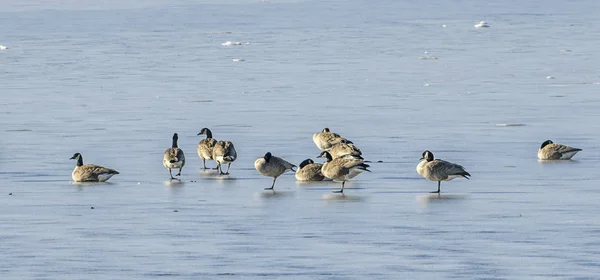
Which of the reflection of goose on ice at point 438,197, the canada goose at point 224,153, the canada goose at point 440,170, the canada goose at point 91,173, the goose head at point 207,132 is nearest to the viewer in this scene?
the reflection of goose on ice at point 438,197

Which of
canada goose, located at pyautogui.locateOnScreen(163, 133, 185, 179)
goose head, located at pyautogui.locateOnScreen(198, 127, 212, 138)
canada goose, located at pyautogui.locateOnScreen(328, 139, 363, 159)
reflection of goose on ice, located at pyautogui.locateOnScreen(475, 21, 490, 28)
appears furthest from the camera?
reflection of goose on ice, located at pyautogui.locateOnScreen(475, 21, 490, 28)

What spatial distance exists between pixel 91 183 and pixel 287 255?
6718 millimetres

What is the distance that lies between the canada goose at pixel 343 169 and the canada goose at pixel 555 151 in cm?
386

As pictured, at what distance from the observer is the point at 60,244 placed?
1505 cm

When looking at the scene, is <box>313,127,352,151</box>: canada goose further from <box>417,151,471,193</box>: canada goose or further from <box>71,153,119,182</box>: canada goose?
<box>71,153,119,182</box>: canada goose

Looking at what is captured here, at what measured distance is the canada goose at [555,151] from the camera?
866 inches

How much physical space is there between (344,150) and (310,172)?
4.43 feet

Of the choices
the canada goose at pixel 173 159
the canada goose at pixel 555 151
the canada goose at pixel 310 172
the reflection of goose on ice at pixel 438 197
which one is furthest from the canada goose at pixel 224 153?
the canada goose at pixel 555 151

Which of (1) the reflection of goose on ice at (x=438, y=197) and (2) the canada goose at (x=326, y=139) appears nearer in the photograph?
(1) the reflection of goose on ice at (x=438, y=197)

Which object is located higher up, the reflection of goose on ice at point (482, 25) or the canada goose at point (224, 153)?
the reflection of goose on ice at point (482, 25)

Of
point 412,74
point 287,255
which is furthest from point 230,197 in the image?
point 412,74

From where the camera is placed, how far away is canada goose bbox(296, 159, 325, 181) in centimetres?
2039

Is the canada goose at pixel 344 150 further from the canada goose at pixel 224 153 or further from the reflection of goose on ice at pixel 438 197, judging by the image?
the reflection of goose on ice at pixel 438 197

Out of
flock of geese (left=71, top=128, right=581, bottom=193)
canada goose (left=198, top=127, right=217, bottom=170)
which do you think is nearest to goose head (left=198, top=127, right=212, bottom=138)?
flock of geese (left=71, top=128, right=581, bottom=193)
